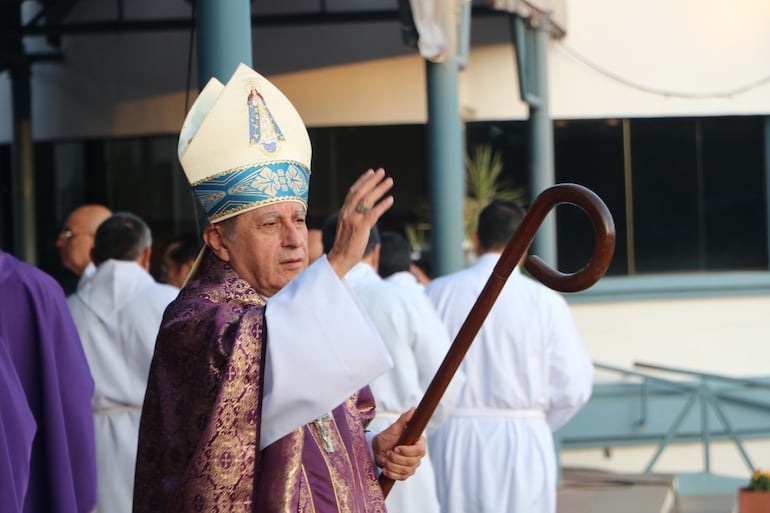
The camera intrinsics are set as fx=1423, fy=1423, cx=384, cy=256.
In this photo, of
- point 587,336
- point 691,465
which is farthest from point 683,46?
point 691,465

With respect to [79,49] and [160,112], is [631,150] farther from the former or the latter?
[79,49]

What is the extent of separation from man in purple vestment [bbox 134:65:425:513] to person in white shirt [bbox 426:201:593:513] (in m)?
3.13

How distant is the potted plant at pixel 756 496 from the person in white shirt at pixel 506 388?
2412mm

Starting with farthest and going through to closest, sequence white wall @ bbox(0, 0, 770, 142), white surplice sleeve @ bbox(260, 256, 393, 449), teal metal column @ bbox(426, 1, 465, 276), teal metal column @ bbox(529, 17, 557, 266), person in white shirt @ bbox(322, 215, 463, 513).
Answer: white wall @ bbox(0, 0, 770, 142)
teal metal column @ bbox(529, 17, 557, 266)
teal metal column @ bbox(426, 1, 465, 276)
person in white shirt @ bbox(322, 215, 463, 513)
white surplice sleeve @ bbox(260, 256, 393, 449)

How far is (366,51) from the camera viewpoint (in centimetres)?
1255

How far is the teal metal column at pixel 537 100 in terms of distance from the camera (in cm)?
1018

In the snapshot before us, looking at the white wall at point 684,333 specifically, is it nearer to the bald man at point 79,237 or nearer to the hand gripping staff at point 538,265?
the bald man at point 79,237

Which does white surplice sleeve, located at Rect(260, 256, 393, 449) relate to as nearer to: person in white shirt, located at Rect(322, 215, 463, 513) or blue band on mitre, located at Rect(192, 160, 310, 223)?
blue band on mitre, located at Rect(192, 160, 310, 223)

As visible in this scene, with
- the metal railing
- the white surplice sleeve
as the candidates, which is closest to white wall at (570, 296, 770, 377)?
the metal railing

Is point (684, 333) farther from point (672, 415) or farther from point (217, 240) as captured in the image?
point (217, 240)

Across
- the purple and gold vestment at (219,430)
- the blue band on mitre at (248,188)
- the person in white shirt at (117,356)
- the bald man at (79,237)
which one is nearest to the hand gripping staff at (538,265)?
the purple and gold vestment at (219,430)

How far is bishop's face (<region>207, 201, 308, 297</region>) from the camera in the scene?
10.0ft

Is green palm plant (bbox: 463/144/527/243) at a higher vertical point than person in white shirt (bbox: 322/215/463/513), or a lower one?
higher

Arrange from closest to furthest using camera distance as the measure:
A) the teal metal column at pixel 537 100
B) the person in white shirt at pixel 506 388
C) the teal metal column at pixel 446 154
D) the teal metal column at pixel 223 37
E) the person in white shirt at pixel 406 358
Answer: the teal metal column at pixel 223 37 < the person in white shirt at pixel 406 358 < the person in white shirt at pixel 506 388 < the teal metal column at pixel 446 154 < the teal metal column at pixel 537 100
